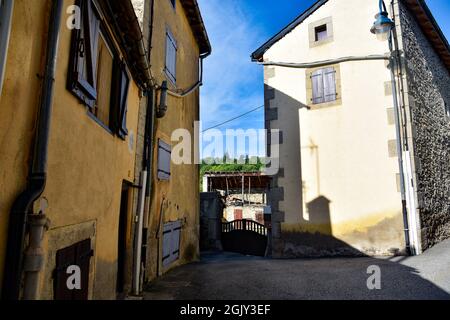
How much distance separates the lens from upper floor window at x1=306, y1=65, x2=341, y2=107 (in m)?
9.03

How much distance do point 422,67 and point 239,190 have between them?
18470 millimetres

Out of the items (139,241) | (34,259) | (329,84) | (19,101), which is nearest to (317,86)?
(329,84)

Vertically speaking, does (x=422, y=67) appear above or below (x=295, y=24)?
below

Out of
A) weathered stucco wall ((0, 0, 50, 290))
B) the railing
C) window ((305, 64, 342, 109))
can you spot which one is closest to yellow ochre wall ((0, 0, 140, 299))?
weathered stucco wall ((0, 0, 50, 290))

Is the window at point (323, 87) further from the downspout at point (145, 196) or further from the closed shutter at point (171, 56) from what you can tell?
the downspout at point (145, 196)

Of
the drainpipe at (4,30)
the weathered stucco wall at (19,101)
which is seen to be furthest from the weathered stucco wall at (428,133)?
the drainpipe at (4,30)

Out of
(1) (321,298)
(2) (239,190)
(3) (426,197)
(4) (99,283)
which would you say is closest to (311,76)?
(3) (426,197)

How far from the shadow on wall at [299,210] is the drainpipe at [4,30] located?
8129 millimetres

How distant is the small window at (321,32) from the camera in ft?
31.7

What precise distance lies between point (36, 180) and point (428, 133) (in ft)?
32.7

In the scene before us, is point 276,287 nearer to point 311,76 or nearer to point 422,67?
point 311,76

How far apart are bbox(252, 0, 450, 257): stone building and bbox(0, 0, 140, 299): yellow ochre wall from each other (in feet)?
19.8

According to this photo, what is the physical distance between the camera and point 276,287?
17.1 feet

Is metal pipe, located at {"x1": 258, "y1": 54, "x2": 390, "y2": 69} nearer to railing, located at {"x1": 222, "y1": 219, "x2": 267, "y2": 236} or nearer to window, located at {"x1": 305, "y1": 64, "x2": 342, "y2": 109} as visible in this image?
window, located at {"x1": 305, "y1": 64, "x2": 342, "y2": 109}
